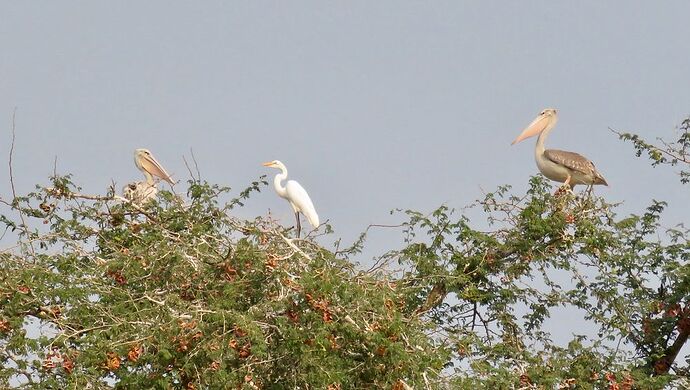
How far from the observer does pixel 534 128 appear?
49.6 feet

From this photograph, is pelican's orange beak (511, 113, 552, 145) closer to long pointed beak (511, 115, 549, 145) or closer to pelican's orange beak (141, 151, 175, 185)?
long pointed beak (511, 115, 549, 145)

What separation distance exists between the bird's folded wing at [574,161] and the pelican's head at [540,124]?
1.55 metres

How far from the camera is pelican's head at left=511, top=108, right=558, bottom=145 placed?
1494cm

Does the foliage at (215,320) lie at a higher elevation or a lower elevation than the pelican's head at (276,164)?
lower

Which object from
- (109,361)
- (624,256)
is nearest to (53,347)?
(109,361)

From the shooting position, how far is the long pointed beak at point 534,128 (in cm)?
1500

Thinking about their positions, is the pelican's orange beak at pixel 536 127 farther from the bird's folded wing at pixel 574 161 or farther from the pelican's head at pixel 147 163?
the pelican's head at pixel 147 163

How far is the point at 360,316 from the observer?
7.41 m

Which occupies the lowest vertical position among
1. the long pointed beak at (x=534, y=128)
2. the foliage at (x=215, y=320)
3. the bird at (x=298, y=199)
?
the foliage at (x=215, y=320)

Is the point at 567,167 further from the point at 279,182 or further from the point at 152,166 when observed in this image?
the point at 152,166

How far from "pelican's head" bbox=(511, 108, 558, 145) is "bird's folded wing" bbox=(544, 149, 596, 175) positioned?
5.10 feet

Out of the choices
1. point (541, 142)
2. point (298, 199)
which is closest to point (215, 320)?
point (298, 199)

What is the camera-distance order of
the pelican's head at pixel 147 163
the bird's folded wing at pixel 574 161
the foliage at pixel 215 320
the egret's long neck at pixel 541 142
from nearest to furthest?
the foliage at pixel 215 320 → the bird's folded wing at pixel 574 161 → the egret's long neck at pixel 541 142 → the pelican's head at pixel 147 163

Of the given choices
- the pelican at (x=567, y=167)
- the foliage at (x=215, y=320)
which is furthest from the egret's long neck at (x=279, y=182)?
the foliage at (x=215, y=320)
